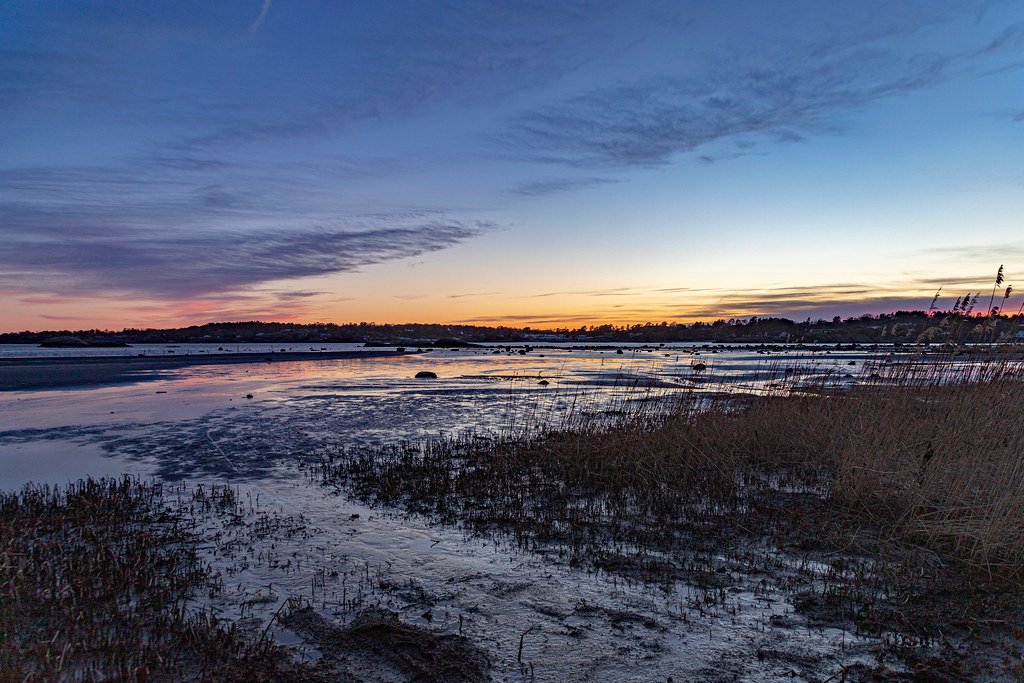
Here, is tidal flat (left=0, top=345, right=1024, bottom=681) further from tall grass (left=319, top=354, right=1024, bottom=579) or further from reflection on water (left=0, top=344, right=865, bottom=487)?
reflection on water (left=0, top=344, right=865, bottom=487)

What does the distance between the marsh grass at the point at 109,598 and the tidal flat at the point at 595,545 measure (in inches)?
1.9

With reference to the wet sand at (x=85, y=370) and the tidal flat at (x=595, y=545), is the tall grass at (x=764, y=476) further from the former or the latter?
the wet sand at (x=85, y=370)

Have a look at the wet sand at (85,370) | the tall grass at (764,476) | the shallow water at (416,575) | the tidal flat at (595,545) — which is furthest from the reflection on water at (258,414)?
the tall grass at (764,476)

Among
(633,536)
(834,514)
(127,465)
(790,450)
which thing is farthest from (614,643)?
(127,465)

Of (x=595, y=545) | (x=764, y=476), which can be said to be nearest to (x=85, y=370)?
(x=595, y=545)

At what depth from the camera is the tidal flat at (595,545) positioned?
5215 mm

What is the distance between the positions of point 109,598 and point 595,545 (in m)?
5.98

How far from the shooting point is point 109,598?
641 cm

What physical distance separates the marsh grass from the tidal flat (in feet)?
0.16

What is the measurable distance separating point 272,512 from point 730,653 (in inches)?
305

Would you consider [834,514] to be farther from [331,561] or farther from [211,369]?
[211,369]

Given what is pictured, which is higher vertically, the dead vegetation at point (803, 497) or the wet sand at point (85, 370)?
the wet sand at point (85, 370)

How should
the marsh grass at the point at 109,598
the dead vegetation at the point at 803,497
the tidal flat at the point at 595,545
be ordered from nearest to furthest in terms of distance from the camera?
the marsh grass at the point at 109,598, the tidal flat at the point at 595,545, the dead vegetation at the point at 803,497

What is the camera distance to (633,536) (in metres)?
8.38
